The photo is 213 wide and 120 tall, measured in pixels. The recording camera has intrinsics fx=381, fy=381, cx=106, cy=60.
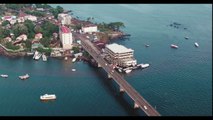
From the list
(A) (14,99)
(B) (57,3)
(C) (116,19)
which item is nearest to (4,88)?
(A) (14,99)

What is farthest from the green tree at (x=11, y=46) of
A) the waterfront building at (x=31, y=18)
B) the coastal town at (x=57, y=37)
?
the waterfront building at (x=31, y=18)

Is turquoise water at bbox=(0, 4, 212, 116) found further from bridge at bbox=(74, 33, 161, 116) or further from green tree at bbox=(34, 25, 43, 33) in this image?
green tree at bbox=(34, 25, 43, 33)

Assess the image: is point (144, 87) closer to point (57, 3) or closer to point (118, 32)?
point (118, 32)

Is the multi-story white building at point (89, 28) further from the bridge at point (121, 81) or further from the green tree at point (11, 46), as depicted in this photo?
the green tree at point (11, 46)

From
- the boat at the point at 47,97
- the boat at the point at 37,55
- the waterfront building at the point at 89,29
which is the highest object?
the waterfront building at the point at 89,29

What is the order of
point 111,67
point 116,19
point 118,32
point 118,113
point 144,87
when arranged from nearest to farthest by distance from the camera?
1. point 118,113
2. point 144,87
3. point 111,67
4. point 118,32
5. point 116,19

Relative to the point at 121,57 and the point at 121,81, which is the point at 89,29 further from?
the point at 121,81
